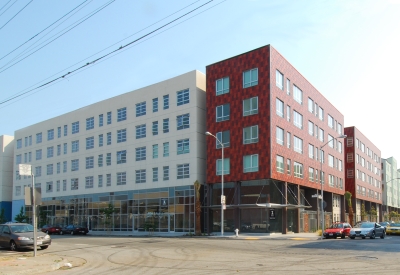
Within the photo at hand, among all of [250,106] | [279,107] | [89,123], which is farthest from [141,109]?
[279,107]

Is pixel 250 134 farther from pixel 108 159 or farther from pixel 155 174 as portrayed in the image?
pixel 108 159

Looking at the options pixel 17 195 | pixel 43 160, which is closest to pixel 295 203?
pixel 43 160

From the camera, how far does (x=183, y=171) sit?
51562 mm

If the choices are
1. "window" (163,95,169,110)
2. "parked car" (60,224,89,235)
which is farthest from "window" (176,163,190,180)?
"parked car" (60,224,89,235)

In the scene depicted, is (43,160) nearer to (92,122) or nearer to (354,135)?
(92,122)

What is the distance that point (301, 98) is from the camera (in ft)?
184

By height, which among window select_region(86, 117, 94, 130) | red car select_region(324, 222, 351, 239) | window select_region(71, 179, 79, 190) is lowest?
red car select_region(324, 222, 351, 239)

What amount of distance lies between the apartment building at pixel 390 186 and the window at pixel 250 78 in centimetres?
7822

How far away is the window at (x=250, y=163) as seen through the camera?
4650 centimetres

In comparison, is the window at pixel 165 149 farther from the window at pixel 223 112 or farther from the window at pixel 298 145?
the window at pixel 298 145

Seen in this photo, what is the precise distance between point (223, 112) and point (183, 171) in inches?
327

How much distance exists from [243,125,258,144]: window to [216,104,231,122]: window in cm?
285

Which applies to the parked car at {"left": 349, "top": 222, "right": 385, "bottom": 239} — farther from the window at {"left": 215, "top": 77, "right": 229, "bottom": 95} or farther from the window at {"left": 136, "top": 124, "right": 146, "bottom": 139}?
the window at {"left": 136, "top": 124, "right": 146, "bottom": 139}

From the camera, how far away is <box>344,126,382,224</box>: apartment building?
81.0m
